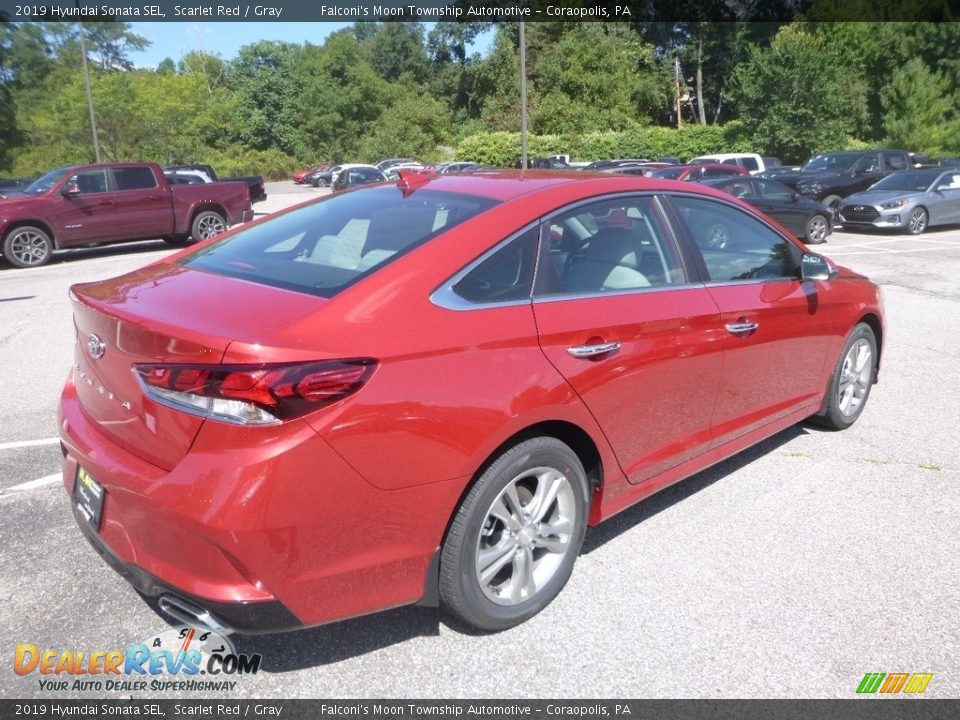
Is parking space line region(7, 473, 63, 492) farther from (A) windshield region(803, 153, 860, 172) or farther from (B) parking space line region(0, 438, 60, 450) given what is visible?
(A) windshield region(803, 153, 860, 172)

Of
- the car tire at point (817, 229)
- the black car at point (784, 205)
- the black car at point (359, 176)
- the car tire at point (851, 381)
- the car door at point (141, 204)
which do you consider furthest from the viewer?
the black car at point (359, 176)

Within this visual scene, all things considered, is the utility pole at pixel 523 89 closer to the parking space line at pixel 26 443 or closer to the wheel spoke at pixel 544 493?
the parking space line at pixel 26 443

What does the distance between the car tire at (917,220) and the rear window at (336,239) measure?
17.0m

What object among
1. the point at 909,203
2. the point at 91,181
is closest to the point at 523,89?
the point at 909,203

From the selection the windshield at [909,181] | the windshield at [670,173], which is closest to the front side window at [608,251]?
the windshield at [670,173]

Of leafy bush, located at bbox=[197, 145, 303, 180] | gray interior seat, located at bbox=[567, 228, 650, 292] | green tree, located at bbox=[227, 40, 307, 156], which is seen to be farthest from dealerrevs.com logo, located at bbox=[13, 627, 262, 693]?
green tree, located at bbox=[227, 40, 307, 156]

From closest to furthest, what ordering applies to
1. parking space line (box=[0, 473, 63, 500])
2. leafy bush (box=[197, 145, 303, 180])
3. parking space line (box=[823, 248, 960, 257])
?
parking space line (box=[0, 473, 63, 500])
parking space line (box=[823, 248, 960, 257])
leafy bush (box=[197, 145, 303, 180])

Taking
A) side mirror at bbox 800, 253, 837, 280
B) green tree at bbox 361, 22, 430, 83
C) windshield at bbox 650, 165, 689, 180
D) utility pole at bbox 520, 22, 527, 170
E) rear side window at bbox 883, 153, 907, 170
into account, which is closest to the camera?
side mirror at bbox 800, 253, 837, 280

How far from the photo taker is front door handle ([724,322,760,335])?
3.87 m

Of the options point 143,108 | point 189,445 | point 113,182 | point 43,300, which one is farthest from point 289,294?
point 143,108

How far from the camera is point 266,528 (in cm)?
239

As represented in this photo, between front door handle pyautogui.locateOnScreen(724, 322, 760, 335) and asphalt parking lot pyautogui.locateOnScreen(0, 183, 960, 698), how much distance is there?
1.54 ft

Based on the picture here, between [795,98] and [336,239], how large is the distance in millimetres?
46942

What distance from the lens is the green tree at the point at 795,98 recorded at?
44344mm
